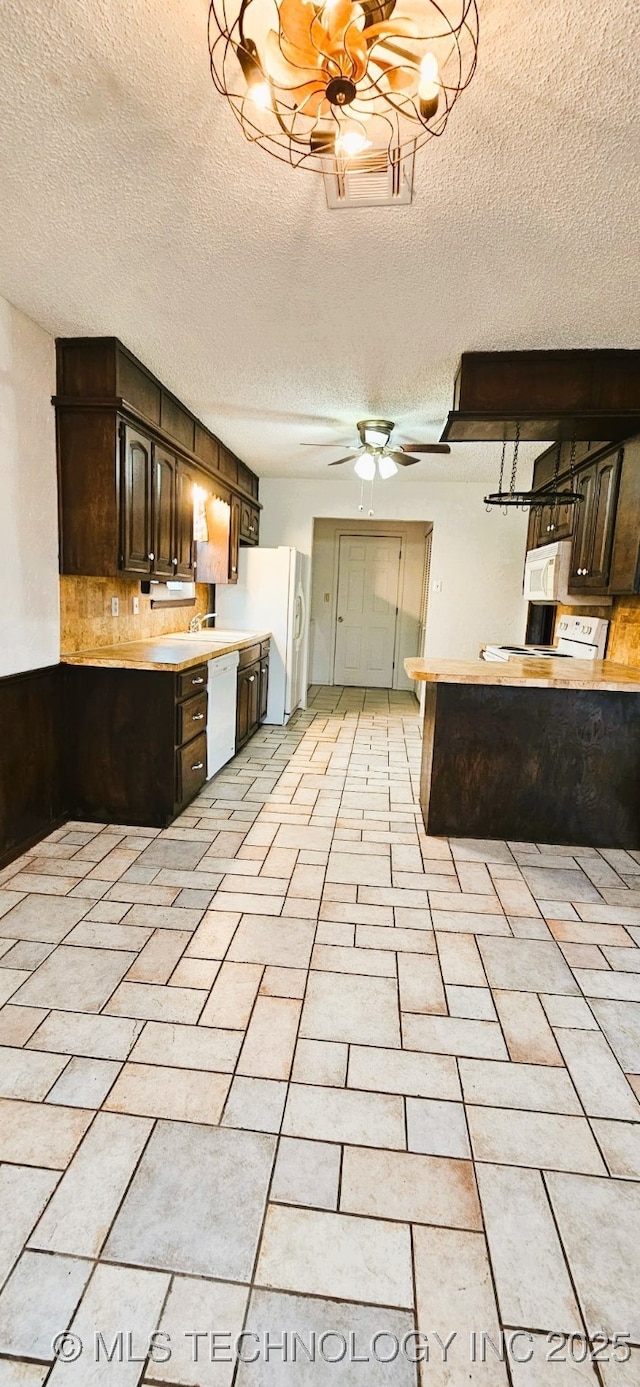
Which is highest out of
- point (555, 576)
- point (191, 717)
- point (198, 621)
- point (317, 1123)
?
point (555, 576)

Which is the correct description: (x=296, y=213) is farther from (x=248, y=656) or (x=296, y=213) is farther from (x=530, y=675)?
(x=248, y=656)

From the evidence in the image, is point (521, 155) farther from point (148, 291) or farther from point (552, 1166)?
point (552, 1166)

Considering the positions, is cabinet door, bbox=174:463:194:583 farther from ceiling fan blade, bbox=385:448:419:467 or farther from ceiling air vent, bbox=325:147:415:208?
ceiling air vent, bbox=325:147:415:208

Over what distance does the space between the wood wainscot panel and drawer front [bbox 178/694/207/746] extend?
0.61m

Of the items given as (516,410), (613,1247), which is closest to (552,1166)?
(613,1247)

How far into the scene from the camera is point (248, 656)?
482 centimetres

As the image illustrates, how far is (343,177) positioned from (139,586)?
9.38ft

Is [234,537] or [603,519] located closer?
[603,519]

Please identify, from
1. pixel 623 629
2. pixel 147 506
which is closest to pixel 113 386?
pixel 147 506

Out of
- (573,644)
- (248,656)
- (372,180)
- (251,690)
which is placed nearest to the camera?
(372,180)

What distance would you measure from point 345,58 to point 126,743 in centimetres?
276

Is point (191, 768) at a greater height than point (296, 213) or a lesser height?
lesser

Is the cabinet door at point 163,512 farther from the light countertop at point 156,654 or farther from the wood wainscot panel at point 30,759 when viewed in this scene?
the wood wainscot panel at point 30,759

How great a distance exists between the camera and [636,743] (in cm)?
317
